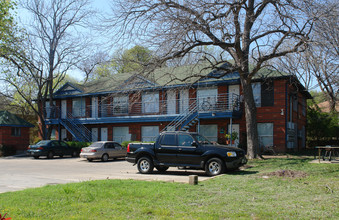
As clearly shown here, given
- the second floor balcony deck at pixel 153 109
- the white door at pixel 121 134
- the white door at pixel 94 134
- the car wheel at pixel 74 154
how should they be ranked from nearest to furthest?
the second floor balcony deck at pixel 153 109
the car wheel at pixel 74 154
the white door at pixel 121 134
the white door at pixel 94 134

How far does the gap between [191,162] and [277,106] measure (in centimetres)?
1355

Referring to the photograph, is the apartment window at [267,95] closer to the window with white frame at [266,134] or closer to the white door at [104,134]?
the window with white frame at [266,134]

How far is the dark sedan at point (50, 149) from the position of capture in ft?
86.8

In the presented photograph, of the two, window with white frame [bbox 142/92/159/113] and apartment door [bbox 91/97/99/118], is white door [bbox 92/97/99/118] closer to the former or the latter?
apartment door [bbox 91/97/99/118]

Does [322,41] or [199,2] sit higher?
[199,2]

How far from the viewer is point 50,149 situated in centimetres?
2686

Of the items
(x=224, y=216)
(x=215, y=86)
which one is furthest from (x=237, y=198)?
(x=215, y=86)

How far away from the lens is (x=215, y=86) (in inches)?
1069

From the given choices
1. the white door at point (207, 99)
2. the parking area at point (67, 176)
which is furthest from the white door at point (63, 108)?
the parking area at point (67, 176)

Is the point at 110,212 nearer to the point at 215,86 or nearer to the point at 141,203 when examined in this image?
the point at 141,203

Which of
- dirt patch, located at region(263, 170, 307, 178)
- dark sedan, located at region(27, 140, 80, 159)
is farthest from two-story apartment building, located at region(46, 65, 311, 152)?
dirt patch, located at region(263, 170, 307, 178)

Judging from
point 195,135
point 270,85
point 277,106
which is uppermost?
point 270,85

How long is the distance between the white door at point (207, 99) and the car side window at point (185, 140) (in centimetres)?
1185

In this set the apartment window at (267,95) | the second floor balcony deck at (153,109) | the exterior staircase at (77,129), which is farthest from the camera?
the exterior staircase at (77,129)
